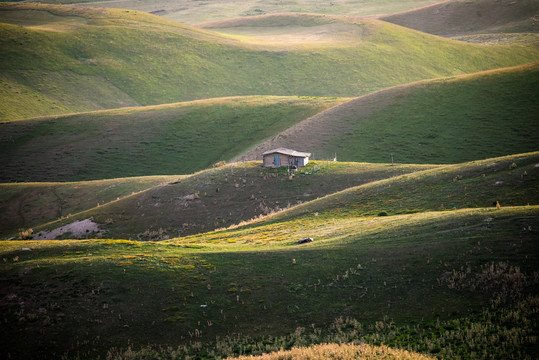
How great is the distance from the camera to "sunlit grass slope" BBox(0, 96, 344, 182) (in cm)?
8512

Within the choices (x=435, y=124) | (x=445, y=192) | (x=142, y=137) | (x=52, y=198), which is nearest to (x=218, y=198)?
(x=445, y=192)

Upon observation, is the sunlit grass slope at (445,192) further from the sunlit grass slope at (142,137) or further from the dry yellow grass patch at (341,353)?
the sunlit grass slope at (142,137)

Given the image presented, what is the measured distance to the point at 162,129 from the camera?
99.8 metres

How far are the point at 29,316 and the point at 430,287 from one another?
62.8ft

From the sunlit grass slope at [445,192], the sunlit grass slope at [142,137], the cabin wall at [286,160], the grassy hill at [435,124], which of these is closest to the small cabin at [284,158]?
the cabin wall at [286,160]

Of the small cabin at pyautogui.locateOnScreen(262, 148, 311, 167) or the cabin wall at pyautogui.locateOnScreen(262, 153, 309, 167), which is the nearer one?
the small cabin at pyautogui.locateOnScreen(262, 148, 311, 167)

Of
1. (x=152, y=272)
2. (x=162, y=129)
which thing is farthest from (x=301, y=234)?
(x=162, y=129)

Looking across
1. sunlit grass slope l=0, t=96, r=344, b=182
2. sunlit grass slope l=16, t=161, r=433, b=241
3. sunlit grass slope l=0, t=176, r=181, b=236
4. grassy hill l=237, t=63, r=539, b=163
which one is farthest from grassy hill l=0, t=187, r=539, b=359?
sunlit grass slope l=0, t=96, r=344, b=182

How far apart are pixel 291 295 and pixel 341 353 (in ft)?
20.4

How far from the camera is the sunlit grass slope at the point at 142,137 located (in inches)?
3351

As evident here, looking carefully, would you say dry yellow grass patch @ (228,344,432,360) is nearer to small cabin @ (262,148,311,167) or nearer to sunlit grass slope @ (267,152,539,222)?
sunlit grass slope @ (267,152,539,222)

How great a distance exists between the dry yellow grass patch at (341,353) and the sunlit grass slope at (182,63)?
123 meters

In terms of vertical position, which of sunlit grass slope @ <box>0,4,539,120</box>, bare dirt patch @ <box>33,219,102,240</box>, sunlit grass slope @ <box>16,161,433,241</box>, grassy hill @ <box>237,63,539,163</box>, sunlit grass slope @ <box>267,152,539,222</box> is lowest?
bare dirt patch @ <box>33,219,102,240</box>

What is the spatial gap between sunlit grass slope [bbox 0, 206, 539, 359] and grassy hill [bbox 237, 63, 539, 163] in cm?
4396
